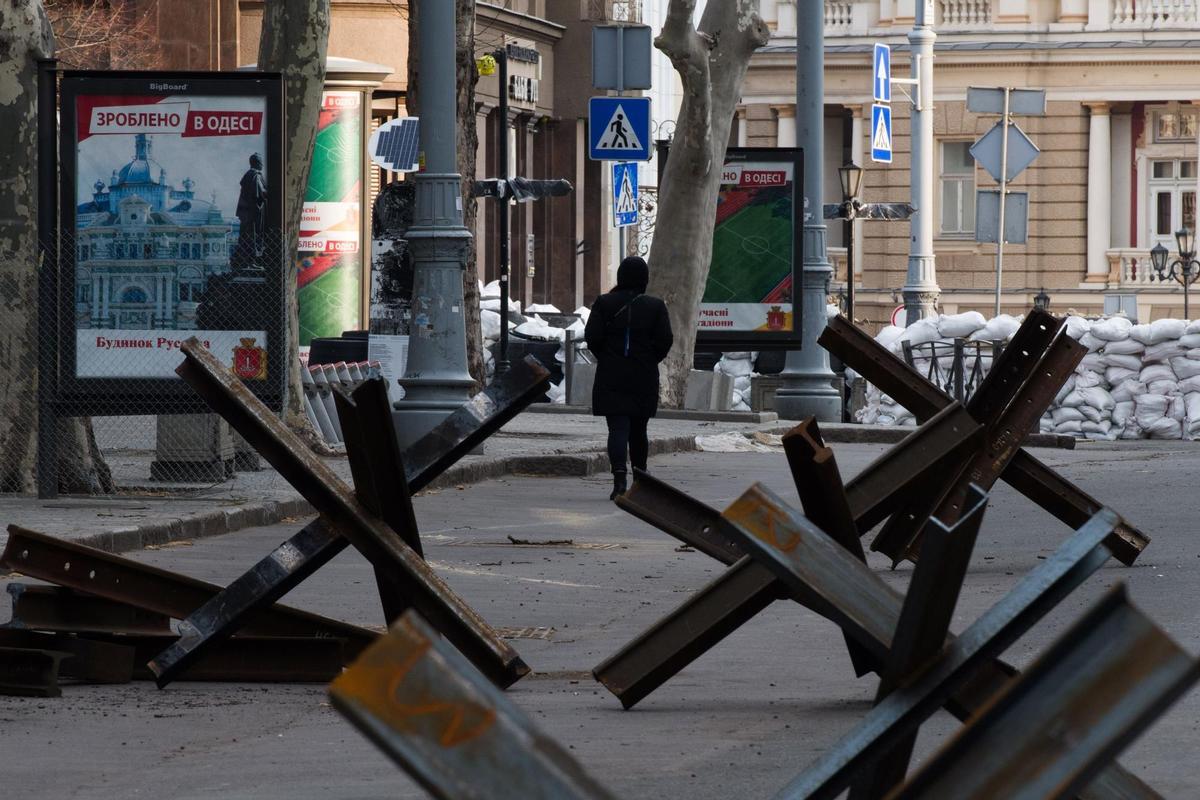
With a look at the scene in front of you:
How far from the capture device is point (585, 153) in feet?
149

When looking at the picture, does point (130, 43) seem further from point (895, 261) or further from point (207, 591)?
point (207, 591)

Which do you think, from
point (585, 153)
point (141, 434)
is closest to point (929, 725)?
point (141, 434)

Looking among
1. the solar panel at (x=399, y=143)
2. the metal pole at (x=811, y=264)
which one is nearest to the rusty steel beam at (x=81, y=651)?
the solar panel at (x=399, y=143)

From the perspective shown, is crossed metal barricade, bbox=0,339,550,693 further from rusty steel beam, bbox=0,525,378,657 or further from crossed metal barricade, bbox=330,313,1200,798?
crossed metal barricade, bbox=330,313,1200,798

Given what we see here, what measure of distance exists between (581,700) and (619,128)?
627 inches

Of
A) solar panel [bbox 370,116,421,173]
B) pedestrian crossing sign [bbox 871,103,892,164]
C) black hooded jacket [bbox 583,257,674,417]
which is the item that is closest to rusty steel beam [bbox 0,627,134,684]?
black hooded jacket [bbox 583,257,674,417]

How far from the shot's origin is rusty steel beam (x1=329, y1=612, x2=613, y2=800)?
87.4 inches

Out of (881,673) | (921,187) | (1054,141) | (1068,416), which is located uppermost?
(1054,141)

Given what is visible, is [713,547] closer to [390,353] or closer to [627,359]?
[627,359]

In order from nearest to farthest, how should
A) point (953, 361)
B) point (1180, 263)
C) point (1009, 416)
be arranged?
1. point (1009, 416)
2. point (953, 361)
3. point (1180, 263)

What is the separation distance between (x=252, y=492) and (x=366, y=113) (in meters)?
14.1

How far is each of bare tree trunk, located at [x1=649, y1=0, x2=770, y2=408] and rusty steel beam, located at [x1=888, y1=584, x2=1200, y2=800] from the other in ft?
75.1

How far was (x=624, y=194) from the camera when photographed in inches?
1037

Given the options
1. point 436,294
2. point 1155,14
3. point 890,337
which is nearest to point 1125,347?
point 890,337
